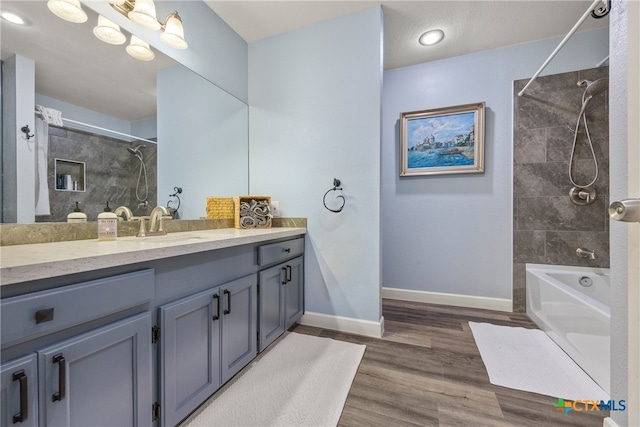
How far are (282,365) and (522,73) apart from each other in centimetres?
323

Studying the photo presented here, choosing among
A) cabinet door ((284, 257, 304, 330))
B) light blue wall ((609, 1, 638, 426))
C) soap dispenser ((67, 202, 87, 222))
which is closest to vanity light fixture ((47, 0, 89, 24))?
soap dispenser ((67, 202, 87, 222))

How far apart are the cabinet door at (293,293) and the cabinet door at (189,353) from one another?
69 centimetres

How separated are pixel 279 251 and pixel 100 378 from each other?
3.58ft

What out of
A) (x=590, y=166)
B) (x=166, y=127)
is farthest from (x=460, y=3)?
(x=166, y=127)

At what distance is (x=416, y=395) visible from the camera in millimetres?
1312

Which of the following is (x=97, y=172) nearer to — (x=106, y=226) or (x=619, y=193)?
(x=106, y=226)

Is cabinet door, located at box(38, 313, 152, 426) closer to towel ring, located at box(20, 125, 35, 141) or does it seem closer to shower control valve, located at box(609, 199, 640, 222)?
towel ring, located at box(20, 125, 35, 141)

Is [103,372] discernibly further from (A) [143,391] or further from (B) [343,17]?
(B) [343,17]

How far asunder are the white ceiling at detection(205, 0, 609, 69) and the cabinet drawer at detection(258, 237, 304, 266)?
181cm

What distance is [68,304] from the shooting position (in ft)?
2.30

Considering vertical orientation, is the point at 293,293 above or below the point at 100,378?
below

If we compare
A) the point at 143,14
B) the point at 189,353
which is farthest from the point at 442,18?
the point at 189,353

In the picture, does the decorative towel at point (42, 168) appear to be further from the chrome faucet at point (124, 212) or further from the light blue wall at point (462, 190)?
the light blue wall at point (462, 190)

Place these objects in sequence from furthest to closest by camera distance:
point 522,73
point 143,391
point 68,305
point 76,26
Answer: point 522,73 < point 76,26 < point 143,391 < point 68,305
